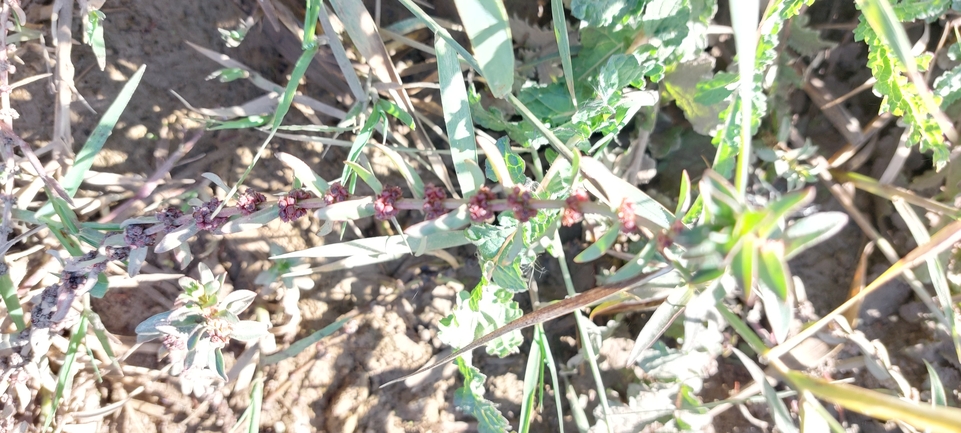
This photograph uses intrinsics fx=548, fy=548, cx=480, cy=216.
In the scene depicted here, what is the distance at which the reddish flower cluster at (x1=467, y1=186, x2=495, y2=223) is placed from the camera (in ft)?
3.64

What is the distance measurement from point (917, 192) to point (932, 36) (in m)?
0.58

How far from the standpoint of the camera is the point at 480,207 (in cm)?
112

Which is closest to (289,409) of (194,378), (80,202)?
(194,378)

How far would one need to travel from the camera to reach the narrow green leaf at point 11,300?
5.93ft

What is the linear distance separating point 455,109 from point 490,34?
26 cm

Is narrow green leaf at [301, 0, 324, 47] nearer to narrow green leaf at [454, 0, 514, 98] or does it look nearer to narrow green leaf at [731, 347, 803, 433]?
narrow green leaf at [454, 0, 514, 98]

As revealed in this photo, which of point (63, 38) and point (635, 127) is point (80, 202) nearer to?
point (63, 38)

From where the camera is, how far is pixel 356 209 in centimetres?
119

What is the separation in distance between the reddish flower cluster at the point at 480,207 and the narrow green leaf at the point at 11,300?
1694mm

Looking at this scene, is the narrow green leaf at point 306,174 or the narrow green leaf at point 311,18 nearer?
the narrow green leaf at point 306,174

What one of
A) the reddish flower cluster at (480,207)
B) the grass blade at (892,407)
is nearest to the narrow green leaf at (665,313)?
the grass blade at (892,407)

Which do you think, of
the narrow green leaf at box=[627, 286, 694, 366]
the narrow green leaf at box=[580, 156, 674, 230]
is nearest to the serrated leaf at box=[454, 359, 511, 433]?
the narrow green leaf at box=[627, 286, 694, 366]

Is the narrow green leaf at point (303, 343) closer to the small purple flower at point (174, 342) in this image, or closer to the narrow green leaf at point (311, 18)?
the small purple flower at point (174, 342)

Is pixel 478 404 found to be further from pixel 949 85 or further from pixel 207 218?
pixel 949 85
